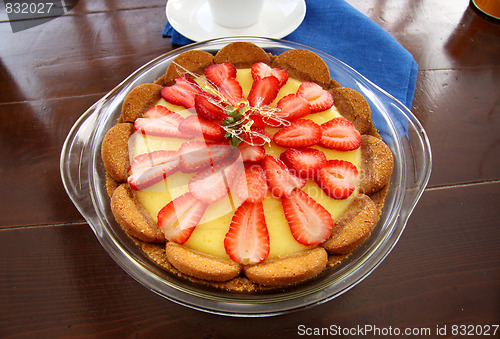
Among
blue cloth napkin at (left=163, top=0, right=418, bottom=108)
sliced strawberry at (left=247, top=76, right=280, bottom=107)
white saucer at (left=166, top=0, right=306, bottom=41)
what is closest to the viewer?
sliced strawberry at (left=247, top=76, right=280, bottom=107)

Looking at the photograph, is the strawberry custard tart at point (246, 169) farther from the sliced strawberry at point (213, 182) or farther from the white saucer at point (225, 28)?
the white saucer at point (225, 28)

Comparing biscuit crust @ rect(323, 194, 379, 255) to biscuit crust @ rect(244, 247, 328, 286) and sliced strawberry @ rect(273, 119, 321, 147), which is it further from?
sliced strawberry @ rect(273, 119, 321, 147)

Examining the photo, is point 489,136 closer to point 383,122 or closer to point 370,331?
point 383,122

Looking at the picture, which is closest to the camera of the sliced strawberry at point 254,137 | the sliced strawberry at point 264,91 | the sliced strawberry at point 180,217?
the sliced strawberry at point 180,217

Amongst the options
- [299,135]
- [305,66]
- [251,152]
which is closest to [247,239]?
[251,152]

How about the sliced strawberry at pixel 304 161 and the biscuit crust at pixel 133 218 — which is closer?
the biscuit crust at pixel 133 218

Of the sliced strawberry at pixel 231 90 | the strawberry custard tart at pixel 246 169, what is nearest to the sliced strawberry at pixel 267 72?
the strawberry custard tart at pixel 246 169

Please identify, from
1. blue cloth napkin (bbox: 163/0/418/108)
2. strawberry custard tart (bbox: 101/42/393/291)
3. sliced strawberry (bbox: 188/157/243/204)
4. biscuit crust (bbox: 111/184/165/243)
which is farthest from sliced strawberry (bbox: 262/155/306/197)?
blue cloth napkin (bbox: 163/0/418/108)
